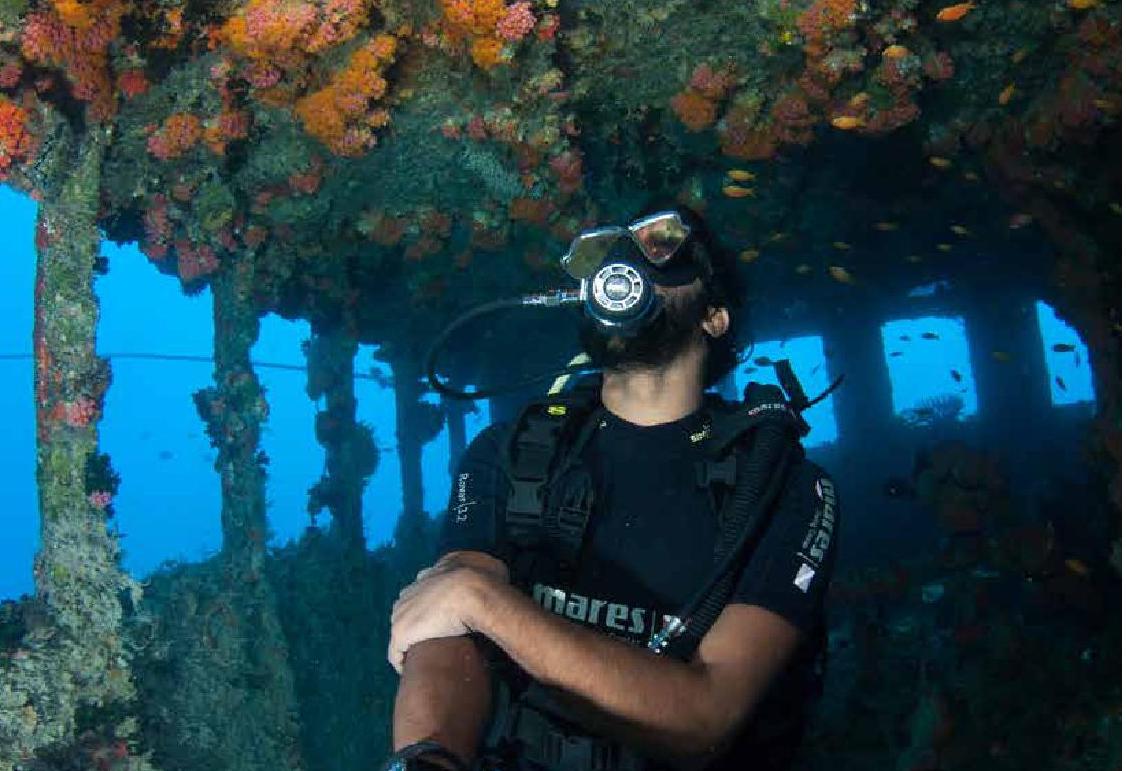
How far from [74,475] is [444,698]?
5671 millimetres

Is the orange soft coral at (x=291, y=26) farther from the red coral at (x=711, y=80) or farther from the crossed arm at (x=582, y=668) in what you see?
the crossed arm at (x=582, y=668)

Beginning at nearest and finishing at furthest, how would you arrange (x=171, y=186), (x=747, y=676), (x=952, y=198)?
(x=747, y=676), (x=171, y=186), (x=952, y=198)

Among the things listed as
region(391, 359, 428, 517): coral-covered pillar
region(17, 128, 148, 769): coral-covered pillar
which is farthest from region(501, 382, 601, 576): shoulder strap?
region(391, 359, 428, 517): coral-covered pillar

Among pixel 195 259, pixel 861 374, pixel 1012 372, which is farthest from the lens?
pixel 861 374

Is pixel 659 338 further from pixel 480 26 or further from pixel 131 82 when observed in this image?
pixel 131 82

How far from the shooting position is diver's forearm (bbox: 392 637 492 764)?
2.13m

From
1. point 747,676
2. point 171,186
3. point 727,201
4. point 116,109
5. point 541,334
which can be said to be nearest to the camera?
point 747,676

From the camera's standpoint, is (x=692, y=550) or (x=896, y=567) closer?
(x=692, y=550)

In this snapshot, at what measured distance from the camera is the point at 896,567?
34.9ft

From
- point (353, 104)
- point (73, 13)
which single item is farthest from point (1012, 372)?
point (73, 13)

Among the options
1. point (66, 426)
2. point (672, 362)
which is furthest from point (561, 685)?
point (66, 426)

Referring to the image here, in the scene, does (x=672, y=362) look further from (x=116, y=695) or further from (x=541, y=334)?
(x=541, y=334)

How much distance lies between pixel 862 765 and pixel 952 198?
849 centimetres

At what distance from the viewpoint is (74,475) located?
651cm
